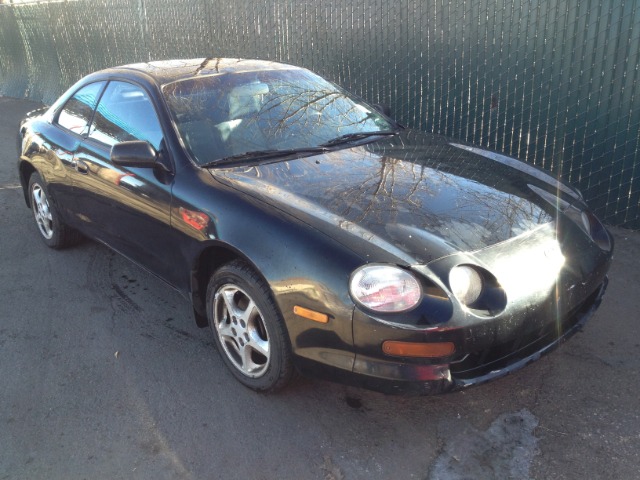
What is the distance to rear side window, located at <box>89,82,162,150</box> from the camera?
3535 mm

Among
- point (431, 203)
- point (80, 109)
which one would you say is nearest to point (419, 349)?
point (431, 203)

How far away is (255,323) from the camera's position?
296 centimetres

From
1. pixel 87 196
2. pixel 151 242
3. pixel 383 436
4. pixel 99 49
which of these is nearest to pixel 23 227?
pixel 87 196

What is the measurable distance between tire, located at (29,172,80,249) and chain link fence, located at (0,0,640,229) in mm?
3850

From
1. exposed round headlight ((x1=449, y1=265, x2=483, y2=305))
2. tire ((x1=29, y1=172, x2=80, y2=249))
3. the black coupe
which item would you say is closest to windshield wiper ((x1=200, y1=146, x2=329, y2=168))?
the black coupe

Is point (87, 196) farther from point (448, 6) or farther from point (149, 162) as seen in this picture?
point (448, 6)

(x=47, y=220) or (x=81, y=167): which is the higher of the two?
(x=81, y=167)

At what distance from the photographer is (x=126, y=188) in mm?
3574

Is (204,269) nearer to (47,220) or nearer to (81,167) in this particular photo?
(81,167)

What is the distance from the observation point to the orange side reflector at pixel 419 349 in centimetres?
237

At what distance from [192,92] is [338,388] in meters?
2.03

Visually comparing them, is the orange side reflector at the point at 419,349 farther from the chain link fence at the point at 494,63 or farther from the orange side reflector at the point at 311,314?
Result: the chain link fence at the point at 494,63

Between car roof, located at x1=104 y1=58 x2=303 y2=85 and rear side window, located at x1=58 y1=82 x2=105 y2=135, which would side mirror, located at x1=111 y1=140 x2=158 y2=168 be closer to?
car roof, located at x1=104 y1=58 x2=303 y2=85

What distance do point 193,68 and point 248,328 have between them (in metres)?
2.02
